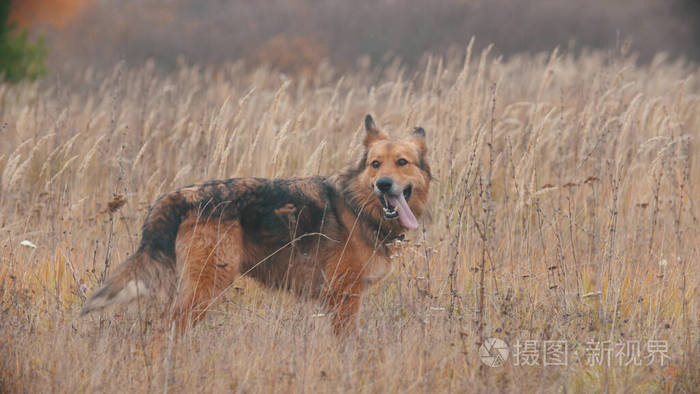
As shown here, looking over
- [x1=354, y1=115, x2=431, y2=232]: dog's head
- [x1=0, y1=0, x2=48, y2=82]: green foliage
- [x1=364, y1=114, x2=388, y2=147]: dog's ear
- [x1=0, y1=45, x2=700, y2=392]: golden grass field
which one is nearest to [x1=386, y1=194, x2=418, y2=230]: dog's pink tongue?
[x1=354, y1=115, x2=431, y2=232]: dog's head

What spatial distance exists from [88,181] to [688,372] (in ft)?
19.4

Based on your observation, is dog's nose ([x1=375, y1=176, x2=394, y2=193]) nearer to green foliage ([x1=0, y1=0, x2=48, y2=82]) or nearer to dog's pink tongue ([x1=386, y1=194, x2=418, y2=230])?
dog's pink tongue ([x1=386, y1=194, x2=418, y2=230])

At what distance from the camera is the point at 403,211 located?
153 inches

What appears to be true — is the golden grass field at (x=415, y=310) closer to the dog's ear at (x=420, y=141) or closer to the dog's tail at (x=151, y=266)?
the dog's tail at (x=151, y=266)

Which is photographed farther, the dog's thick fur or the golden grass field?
the dog's thick fur

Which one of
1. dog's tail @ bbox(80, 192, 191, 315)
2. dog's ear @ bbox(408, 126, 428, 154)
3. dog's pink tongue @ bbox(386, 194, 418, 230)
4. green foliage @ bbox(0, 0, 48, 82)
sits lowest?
dog's tail @ bbox(80, 192, 191, 315)

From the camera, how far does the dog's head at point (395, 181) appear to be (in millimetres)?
3898

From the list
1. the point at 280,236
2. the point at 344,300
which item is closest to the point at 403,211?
the point at 344,300

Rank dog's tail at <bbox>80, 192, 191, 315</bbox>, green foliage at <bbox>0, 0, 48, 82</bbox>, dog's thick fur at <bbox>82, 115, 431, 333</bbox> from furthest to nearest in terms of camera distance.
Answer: green foliage at <bbox>0, 0, 48, 82</bbox>, dog's thick fur at <bbox>82, 115, 431, 333</bbox>, dog's tail at <bbox>80, 192, 191, 315</bbox>

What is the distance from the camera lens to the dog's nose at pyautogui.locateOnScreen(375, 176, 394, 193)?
3854mm

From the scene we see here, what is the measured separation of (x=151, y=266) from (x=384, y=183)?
1.50 metres

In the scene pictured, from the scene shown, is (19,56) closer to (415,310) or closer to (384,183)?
(384,183)

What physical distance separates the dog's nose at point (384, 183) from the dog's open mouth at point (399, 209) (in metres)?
0.06

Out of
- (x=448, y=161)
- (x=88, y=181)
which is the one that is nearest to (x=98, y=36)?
(x=88, y=181)
